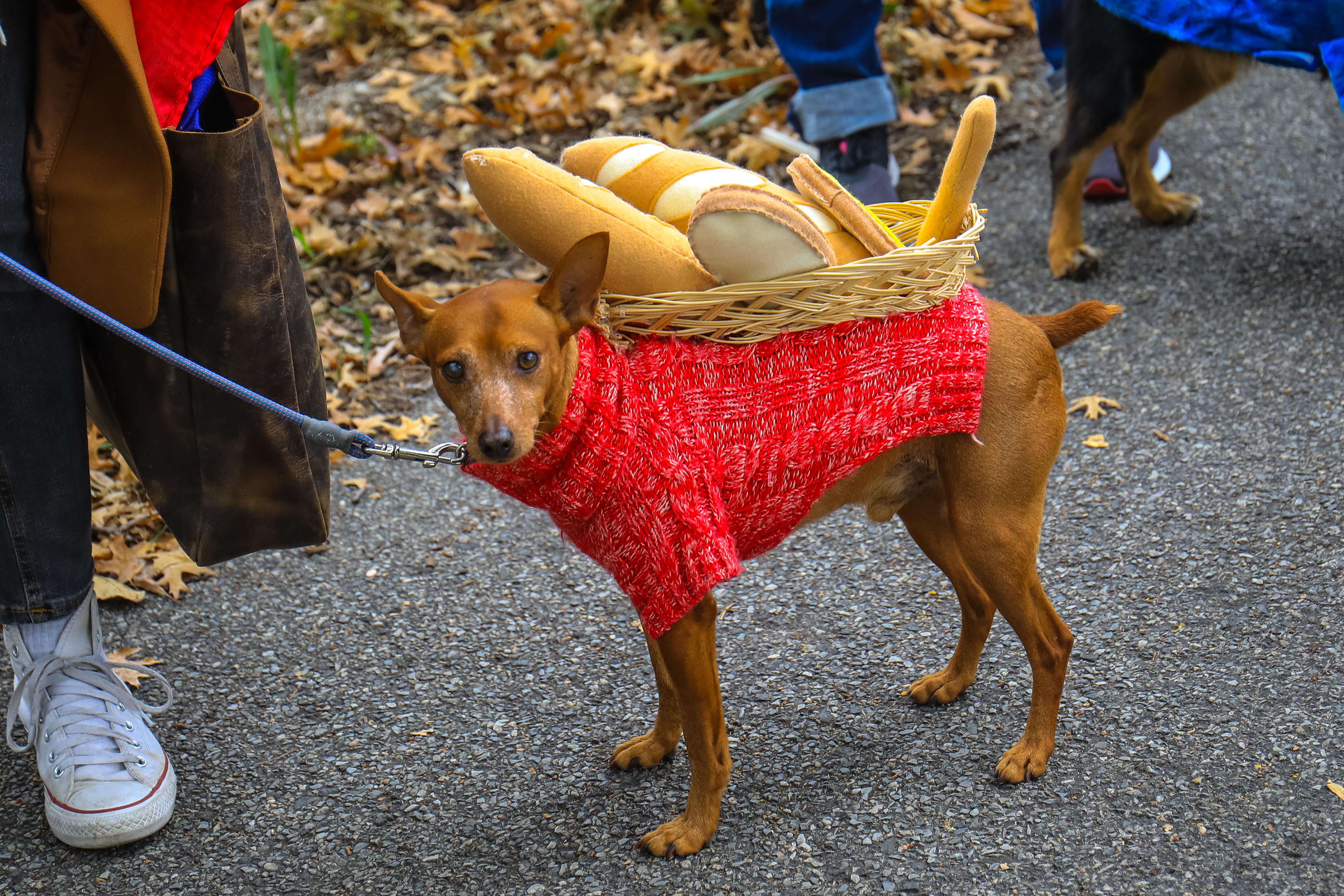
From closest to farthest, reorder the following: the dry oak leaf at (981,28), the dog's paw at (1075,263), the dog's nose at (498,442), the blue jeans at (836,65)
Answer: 1. the dog's nose at (498,442)
2. the dog's paw at (1075,263)
3. the blue jeans at (836,65)
4. the dry oak leaf at (981,28)

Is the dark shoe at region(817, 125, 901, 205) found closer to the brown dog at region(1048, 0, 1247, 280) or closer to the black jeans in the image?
the brown dog at region(1048, 0, 1247, 280)

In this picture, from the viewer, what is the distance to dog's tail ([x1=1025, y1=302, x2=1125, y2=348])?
7.55ft

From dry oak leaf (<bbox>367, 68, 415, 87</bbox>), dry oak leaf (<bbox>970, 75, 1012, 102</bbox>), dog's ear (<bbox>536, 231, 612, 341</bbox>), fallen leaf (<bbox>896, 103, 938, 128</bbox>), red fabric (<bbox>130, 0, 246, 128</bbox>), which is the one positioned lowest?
fallen leaf (<bbox>896, 103, 938, 128</bbox>)

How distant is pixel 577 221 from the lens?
6.70ft

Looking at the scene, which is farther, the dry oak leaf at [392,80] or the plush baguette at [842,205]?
the dry oak leaf at [392,80]

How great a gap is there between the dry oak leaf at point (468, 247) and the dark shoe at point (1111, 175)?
108 inches

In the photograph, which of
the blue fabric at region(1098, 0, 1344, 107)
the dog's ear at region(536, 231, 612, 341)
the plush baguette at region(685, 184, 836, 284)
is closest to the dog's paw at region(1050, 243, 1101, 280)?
the blue fabric at region(1098, 0, 1344, 107)

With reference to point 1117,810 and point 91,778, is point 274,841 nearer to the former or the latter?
point 91,778

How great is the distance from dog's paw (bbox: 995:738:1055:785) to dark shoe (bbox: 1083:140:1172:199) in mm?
3284

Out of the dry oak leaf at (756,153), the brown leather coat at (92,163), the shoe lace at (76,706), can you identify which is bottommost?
the shoe lace at (76,706)

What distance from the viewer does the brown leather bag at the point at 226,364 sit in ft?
6.91

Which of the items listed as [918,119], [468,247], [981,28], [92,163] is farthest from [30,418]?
[981,28]

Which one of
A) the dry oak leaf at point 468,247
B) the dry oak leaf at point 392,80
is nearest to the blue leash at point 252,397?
the dry oak leaf at point 468,247

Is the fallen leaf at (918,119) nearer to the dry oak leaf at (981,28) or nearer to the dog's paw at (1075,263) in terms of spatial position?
the dry oak leaf at (981,28)
